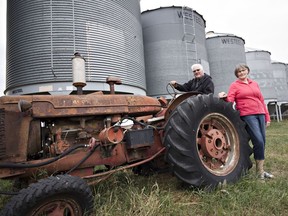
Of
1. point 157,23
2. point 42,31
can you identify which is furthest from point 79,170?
point 157,23

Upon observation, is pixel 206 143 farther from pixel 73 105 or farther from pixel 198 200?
pixel 73 105

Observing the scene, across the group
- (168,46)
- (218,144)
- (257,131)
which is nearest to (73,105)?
(218,144)

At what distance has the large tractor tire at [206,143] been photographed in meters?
2.53

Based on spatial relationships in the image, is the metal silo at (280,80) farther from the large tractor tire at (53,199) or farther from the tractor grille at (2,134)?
the tractor grille at (2,134)

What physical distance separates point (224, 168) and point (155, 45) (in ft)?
35.5

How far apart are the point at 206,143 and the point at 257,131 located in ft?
3.14

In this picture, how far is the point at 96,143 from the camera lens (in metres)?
2.43

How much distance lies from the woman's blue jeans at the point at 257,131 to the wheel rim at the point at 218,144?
411mm

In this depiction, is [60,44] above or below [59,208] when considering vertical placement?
above

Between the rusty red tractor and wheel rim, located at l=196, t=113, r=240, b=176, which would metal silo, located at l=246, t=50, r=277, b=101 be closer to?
wheel rim, located at l=196, t=113, r=240, b=176

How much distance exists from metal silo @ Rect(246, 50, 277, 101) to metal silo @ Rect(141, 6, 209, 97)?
9.40 meters

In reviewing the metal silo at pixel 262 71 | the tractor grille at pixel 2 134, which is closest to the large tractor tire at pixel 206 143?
the tractor grille at pixel 2 134

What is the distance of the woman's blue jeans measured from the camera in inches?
130

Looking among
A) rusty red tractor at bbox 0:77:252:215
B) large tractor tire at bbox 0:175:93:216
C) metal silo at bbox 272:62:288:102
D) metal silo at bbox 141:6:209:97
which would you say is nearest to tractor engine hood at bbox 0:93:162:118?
rusty red tractor at bbox 0:77:252:215
